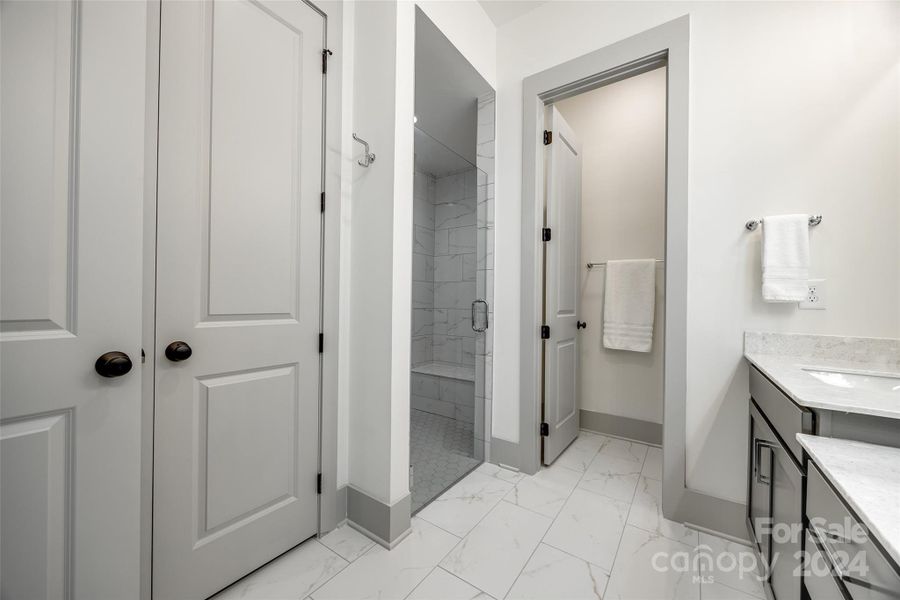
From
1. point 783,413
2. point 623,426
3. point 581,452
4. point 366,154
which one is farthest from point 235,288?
point 623,426

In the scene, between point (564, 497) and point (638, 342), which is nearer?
point (564, 497)

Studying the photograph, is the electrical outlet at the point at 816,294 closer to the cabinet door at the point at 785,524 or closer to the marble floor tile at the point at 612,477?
the cabinet door at the point at 785,524

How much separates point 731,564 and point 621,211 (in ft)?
7.18

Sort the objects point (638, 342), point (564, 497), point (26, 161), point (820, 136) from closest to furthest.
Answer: point (26, 161)
point (820, 136)
point (564, 497)
point (638, 342)

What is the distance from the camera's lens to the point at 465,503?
6.05 feet

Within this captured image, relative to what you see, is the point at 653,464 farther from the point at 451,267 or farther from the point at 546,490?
the point at 451,267

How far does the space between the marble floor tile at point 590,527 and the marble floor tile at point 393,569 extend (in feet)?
1.61

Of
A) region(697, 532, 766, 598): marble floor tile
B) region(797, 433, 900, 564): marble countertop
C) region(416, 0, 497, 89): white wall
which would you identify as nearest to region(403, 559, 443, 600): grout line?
region(697, 532, 766, 598): marble floor tile

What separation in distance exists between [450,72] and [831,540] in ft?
8.17

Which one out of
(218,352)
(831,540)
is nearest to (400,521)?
Answer: (218,352)

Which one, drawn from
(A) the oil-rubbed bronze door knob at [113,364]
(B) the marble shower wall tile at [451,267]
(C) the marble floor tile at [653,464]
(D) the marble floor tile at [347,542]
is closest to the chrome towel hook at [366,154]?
(B) the marble shower wall tile at [451,267]

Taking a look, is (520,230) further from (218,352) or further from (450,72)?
(218,352)

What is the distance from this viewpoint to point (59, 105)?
0.91 m

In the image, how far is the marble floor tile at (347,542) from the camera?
57.8 inches
